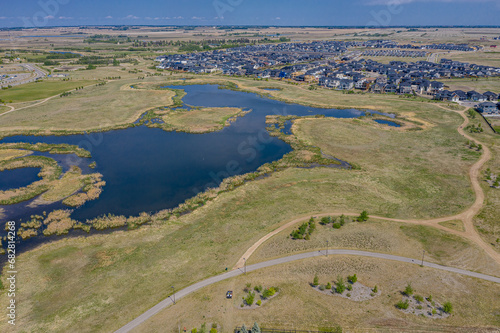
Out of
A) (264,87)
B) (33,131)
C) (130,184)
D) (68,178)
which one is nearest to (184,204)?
(130,184)

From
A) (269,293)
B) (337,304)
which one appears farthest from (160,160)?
(337,304)

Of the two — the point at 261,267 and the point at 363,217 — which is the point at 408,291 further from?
the point at 261,267

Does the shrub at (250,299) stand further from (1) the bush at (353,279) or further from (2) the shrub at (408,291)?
(2) the shrub at (408,291)

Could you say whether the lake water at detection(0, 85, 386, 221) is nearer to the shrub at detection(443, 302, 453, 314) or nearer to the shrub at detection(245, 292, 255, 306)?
the shrub at detection(245, 292, 255, 306)

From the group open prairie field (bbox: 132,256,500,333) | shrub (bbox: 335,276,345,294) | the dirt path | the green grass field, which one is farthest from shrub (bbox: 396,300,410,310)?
the green grass field

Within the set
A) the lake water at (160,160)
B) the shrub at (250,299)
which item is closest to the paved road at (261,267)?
the shrub at (250,299)

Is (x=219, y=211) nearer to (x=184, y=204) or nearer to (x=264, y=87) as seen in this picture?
(x=184, y=204)
